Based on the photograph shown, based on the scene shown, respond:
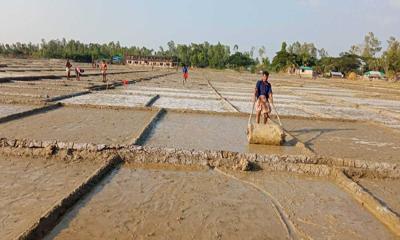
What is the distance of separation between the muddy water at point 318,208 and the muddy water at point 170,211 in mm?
245

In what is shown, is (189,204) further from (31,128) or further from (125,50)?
(125,50)

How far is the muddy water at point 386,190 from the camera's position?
15.9 ft

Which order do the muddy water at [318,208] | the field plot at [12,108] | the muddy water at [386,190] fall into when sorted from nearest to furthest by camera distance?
the muddy water at [318,208], the muddy water at [386,190], the field plot at [12,108]

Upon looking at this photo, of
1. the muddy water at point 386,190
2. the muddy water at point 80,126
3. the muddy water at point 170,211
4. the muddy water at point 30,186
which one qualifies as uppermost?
the muddy water at point 80,126

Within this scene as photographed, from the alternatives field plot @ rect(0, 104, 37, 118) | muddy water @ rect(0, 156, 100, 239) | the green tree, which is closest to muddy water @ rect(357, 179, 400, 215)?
muddy water @ rect(0, 156, 100, 239)

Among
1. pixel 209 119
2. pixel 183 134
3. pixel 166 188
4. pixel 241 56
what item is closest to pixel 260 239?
pixel 166 188

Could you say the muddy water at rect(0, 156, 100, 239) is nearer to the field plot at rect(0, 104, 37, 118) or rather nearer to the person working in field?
the person working in field

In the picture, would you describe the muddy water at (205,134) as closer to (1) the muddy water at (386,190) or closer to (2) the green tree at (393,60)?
(1) the muddy water at (386,190)

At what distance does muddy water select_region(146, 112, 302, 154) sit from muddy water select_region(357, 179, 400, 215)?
1507 millimetres

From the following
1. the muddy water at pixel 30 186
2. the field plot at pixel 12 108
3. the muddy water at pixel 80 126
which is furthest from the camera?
the field plot at pixel 12 108

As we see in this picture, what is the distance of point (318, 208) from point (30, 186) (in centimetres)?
348

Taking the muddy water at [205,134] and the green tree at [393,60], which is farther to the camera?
the green tree at [393,60]

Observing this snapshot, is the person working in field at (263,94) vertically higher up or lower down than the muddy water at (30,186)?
higher up

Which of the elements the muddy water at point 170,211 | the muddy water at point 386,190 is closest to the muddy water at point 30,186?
the muddy water at point 170,211
